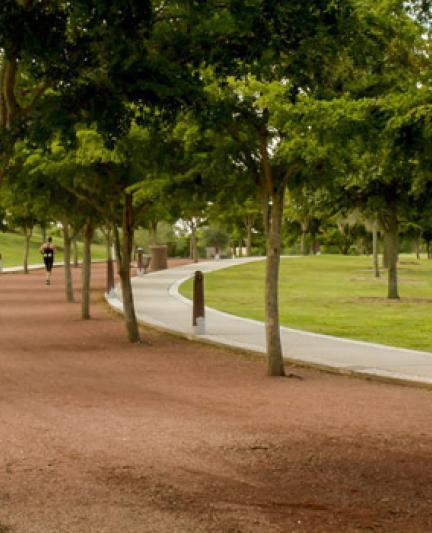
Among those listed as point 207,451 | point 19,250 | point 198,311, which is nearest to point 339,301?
point 198,311

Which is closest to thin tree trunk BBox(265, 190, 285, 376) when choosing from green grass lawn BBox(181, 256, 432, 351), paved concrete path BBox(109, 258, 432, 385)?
paved concrete path BBox(109, 258, 432, 385)

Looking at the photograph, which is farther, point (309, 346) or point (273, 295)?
point (309, 346)

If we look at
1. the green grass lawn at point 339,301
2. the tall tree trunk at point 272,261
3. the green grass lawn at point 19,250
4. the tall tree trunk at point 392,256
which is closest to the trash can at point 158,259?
the green grass lawn at point 339,301

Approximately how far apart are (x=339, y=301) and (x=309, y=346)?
12856mm

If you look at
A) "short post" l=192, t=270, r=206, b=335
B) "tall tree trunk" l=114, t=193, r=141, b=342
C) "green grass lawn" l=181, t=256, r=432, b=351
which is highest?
"tall tree trunk" l=114, t=193, r=141, b=342

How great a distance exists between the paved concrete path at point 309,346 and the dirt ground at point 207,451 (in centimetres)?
54

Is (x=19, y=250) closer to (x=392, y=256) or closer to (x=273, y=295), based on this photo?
(x=392, y=256)

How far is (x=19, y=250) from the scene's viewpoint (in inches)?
3236

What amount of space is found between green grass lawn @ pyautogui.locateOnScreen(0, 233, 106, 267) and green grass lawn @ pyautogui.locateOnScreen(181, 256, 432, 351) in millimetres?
27975

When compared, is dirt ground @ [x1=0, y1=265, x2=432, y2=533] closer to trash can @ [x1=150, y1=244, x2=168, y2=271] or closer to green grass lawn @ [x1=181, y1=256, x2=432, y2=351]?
green grass lawn @ [x1=181, y1=256, x2=432, y2=351]

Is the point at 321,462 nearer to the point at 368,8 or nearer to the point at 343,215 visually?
the point at 368,8

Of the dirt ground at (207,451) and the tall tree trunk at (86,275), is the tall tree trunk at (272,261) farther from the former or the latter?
the tall tree trunk at (86,275)

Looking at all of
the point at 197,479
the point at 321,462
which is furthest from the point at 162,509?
the point at 321,462

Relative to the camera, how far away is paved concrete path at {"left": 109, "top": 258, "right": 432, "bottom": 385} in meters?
12.6
